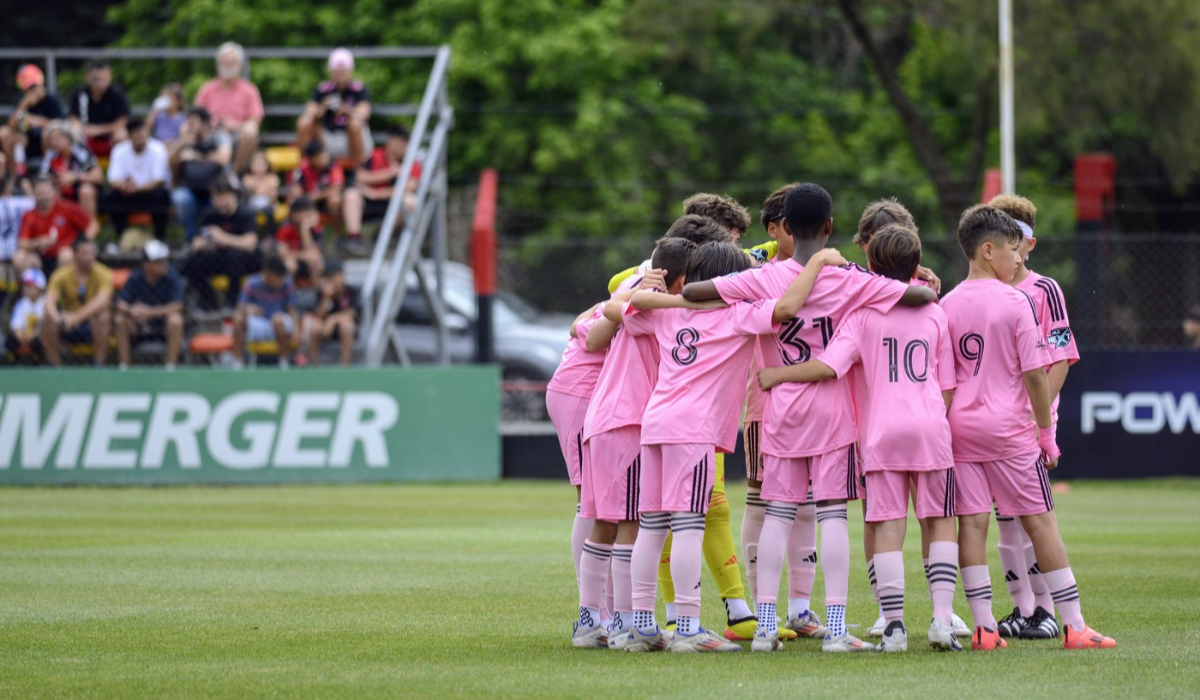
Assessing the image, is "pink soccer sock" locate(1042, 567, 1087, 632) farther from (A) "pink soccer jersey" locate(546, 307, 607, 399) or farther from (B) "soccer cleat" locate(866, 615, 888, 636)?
(A) "pink soccer jersey" locate(546, 307, 607, 399)

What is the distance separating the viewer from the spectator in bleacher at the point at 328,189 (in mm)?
18453

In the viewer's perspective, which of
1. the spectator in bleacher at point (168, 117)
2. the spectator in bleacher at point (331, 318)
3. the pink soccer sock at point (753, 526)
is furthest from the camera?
the spectator in bleacher at point (168, 117)

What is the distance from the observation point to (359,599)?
27.5 feet

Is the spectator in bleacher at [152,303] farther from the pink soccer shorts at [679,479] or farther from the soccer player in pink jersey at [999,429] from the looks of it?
the soccer player in pink jersey at [999,429]

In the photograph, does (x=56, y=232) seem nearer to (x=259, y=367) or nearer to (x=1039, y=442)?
(x=259, y=367)

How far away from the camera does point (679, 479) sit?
654cm

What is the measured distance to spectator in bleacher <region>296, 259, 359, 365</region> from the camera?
17375mm

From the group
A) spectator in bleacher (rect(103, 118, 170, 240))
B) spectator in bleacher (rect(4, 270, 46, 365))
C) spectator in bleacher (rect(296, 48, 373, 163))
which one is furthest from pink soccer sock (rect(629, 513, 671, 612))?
spectator in bleacher (rect(103, 118, 170, 240))

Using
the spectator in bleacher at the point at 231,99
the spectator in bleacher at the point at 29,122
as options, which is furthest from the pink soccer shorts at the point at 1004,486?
the spectator in bleacher at the point at 29,122

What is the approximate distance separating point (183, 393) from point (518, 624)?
402 inches

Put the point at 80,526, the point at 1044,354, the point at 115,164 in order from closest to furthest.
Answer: the point at 1044,354, the point at 80,526, the point at 115,164

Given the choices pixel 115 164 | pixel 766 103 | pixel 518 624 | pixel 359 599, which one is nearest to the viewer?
pixel 518 624

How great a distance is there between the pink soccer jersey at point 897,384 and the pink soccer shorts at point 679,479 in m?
0.67

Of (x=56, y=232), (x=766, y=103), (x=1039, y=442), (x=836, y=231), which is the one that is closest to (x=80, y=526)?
(x=56, y=232)
